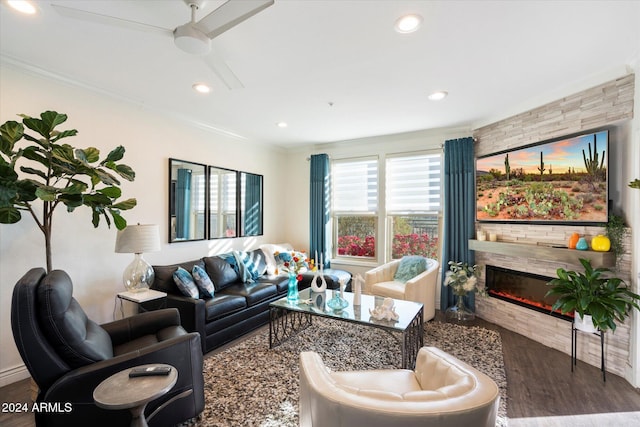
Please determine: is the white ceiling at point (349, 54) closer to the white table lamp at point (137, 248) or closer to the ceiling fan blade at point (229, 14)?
the ceiling fan blade at point (229, 14)

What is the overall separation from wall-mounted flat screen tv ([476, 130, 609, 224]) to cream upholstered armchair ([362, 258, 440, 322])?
3.70 ft

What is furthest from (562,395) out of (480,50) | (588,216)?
(480,50)

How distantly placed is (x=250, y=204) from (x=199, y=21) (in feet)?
11.3

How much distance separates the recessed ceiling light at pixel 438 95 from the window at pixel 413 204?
1417 mm

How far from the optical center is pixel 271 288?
3850 millimetres

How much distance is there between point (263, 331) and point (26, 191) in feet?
8.34

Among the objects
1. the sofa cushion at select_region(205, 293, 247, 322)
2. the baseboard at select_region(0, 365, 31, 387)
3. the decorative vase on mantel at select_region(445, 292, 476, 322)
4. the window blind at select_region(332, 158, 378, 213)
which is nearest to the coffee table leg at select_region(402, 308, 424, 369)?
the decorative vase on mantel at select_region(445, 292, 476, 322)

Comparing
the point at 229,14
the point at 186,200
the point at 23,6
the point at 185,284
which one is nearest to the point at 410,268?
the point at 185,284

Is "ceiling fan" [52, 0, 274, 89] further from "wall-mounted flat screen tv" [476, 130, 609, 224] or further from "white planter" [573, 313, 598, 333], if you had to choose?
"white planter" [573, 313, 598, 333]

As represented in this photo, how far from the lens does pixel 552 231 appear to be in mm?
3191

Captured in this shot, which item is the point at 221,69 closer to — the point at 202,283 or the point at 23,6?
the point at 23,6

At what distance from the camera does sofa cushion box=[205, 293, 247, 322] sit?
298 centimetres

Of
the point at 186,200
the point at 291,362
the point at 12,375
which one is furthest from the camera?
the point at 186,200

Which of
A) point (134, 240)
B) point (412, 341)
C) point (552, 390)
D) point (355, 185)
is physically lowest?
point (552, 390)
